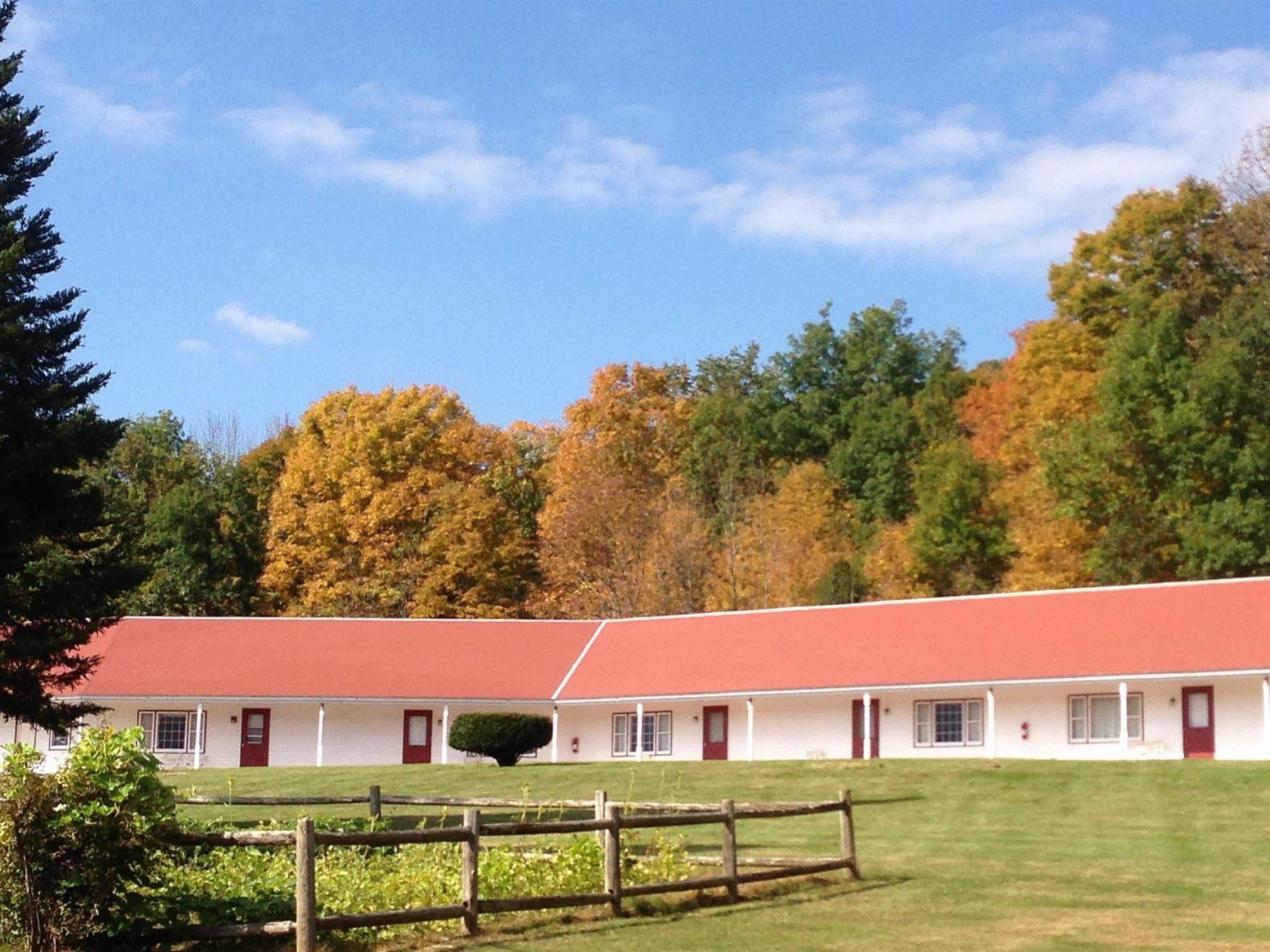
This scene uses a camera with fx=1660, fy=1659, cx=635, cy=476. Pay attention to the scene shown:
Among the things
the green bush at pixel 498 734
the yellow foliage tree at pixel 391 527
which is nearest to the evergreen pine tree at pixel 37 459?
the green bush at pixel 498 734

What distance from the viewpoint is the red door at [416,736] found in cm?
4984

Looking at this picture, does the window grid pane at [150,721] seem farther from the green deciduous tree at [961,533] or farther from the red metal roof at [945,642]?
the green deciduous tree at [961,533]

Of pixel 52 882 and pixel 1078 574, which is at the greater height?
pixel 1078 574

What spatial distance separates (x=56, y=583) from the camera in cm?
2597

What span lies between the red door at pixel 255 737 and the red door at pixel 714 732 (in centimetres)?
1323

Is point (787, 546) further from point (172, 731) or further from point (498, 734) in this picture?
point (172, 731)

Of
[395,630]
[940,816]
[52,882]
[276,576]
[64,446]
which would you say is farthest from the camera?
[276,576]

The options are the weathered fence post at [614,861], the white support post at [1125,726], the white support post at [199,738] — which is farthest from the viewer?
the white support post at [199,738]

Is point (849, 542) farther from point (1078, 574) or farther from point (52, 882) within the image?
point (52, 882)

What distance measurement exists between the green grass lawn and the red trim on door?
437 centimetres

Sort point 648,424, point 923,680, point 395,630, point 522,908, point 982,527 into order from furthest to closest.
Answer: point 648,424, point 982,527, point 395,630, point 923,680, point 522,908

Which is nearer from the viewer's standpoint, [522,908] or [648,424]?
[522,908]

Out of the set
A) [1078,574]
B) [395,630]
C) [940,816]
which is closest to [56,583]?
[940,816]

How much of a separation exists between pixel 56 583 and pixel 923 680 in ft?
79.7
